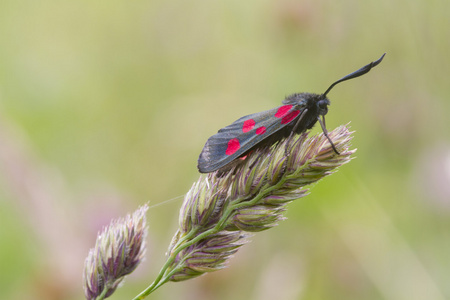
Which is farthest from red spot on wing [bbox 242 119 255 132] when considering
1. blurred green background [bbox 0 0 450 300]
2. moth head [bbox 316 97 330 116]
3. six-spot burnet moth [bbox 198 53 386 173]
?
blurred green background [bbox 0 0 450 300]

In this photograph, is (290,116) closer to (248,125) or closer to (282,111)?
(282,111)

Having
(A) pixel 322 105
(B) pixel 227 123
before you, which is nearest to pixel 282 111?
(A) pixel 322 105

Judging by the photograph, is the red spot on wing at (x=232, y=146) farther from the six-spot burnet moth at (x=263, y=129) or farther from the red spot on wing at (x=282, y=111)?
the red spot on wing at (x=282, y=111)

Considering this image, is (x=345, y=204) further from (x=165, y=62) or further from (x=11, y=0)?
(x=11, y=0)

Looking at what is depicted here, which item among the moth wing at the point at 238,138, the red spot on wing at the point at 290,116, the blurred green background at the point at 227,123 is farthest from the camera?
the blurred green background at the point at 227,123

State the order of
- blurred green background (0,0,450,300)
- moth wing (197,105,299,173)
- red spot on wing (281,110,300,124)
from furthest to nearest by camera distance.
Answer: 1. blurred green background (0,0,450,300)
2. red spot on wing (281,110,300,124)
3. moth wing (197,105,299,173)

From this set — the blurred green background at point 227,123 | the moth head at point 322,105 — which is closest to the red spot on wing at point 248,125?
the moth head at point 322,105

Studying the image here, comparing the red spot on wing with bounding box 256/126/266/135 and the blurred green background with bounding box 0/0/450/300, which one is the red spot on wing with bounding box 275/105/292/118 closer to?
the red spot on wing with bounding box 256/126/266/135

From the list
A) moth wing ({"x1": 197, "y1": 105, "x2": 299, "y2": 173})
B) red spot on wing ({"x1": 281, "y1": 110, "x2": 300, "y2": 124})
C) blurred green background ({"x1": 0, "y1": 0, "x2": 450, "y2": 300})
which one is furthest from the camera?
blurred green background ({"x1": 0, "y1": 0, "x2": 450, "y2": 300})
